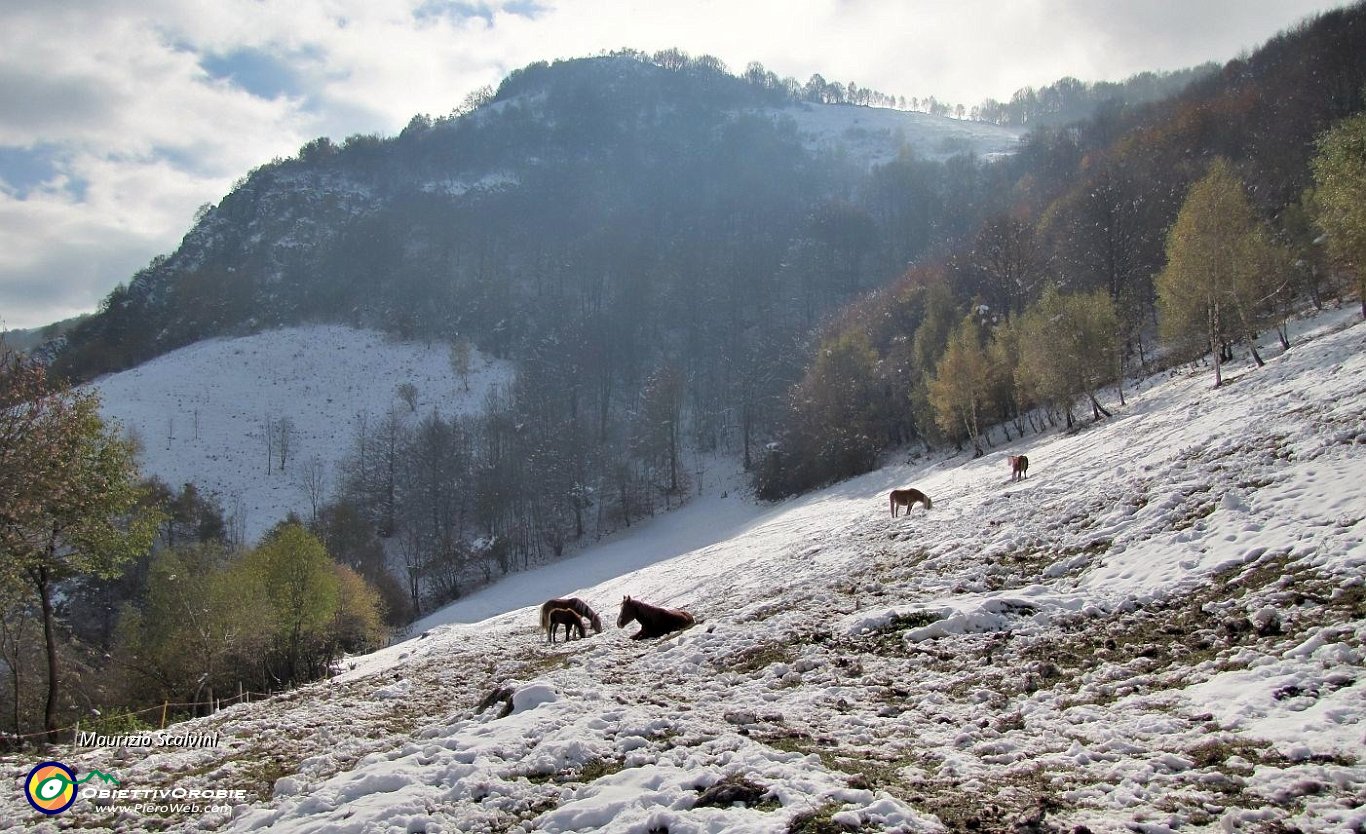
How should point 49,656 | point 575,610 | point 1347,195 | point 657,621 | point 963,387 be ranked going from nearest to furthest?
point 657,621 → point 49,656 → point 575,610 → point 1347,195 → point 963,387

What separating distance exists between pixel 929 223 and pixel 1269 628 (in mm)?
139279

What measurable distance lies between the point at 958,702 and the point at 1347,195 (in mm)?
31089

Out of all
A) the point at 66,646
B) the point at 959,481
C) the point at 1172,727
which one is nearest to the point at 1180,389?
the point at 959,481

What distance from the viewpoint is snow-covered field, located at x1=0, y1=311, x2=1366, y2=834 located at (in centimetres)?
591

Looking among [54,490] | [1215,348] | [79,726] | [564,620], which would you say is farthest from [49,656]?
[1215,348]

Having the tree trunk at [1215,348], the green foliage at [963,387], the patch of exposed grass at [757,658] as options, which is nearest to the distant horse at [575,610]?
the patch of exposed grass at [757,658]

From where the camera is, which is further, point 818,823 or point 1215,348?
point 1215,348

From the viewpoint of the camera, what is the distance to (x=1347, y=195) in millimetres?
26625

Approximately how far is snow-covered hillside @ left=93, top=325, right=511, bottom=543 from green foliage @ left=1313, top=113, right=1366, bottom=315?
95848 millimetres

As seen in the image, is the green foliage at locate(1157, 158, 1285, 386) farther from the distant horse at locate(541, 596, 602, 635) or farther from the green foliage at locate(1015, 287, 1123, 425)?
the distant horse at locate(541, 596, 602, 635)

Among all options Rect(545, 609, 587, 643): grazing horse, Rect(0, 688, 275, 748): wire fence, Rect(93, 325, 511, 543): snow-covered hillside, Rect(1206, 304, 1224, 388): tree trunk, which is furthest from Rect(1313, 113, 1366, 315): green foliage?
Rect(93, 325, 511, 543): snow-covered hillside

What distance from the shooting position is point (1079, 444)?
28438 mm

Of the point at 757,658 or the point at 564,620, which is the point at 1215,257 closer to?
the point at 757,658

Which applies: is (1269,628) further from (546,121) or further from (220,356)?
(546,121)
